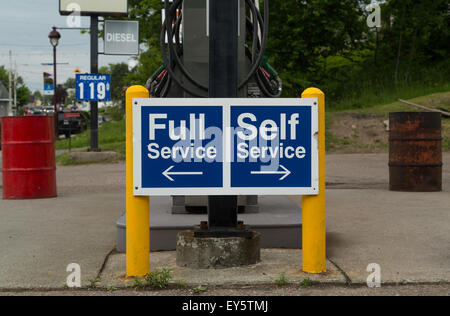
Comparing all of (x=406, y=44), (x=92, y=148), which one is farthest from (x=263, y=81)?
(x=406, y=44)

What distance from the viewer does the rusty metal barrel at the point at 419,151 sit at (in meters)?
9.96

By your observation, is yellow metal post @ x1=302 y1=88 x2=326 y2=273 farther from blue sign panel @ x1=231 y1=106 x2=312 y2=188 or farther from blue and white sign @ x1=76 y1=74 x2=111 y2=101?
blue and white sign @ x1=76 y1=74 x2=111 y2=101

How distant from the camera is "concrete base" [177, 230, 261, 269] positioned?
4.84 metres

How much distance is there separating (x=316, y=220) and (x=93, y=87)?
1398 centimetres

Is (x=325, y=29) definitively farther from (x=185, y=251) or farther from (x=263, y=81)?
(x=185, y=251)

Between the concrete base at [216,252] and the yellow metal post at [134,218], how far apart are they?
43 centimetres

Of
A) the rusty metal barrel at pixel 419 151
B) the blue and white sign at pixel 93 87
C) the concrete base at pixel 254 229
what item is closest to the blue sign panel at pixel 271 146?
the concrete base at pixel 254 229

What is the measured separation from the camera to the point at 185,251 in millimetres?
4934

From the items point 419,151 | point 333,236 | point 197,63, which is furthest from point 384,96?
A: point 197,63

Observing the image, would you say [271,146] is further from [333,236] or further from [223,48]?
[333,236]

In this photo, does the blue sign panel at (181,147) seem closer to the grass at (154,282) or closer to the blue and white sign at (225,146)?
the blue and white sign at (225,146)

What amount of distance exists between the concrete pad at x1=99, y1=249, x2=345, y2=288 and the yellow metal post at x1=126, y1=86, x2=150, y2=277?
5.4 inches

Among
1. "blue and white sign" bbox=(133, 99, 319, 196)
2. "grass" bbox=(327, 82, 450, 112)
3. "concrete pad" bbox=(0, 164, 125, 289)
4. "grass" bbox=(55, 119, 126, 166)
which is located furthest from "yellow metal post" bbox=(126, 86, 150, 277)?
"grass" bbox=(327, 82, 450, 112)

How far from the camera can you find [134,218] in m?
4.53
